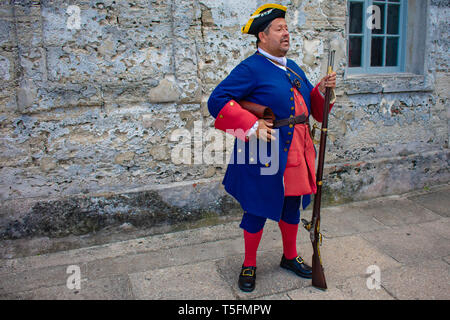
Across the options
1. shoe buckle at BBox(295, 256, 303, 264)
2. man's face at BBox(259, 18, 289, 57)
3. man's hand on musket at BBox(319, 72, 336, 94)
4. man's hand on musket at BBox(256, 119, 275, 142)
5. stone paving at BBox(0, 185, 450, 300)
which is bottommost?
stone paving at BBox(0, 185, 450, 300)

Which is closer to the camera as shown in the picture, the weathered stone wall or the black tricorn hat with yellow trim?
the black tricorn hat with yellow trim

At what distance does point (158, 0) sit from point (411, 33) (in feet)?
10.00

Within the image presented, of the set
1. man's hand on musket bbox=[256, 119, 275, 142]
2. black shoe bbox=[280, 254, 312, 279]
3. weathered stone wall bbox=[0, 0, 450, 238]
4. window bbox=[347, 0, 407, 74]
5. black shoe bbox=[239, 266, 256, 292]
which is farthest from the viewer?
window bbox=[347, 0, 407, 74]

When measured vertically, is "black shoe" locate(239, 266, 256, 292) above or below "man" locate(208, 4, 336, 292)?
below

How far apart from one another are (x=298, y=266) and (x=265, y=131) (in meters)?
1.10

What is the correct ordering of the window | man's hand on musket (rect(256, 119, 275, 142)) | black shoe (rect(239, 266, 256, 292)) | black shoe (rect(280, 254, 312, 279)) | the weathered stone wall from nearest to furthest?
man's hand on musket (rect(256, 119, 275, 142)) → black shoe (rect(239, 266, 256, 292)) → black shoe (rect(280, 254, 312, 279)) → the weathered stone wall → the window

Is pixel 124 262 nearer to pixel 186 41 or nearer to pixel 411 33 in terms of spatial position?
pixel 186 41

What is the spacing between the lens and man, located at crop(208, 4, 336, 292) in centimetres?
250

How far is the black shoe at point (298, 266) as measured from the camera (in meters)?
2.85

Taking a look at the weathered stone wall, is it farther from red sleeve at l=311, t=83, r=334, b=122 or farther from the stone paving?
red sleeve at l=311, t=83, r=334, b=122

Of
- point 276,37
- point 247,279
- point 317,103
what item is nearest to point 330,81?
point 317,103

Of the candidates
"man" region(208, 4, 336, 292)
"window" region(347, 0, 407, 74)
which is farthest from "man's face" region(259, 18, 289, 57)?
"window" region(347, 0, 407, 74)

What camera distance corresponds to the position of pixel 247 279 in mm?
2730

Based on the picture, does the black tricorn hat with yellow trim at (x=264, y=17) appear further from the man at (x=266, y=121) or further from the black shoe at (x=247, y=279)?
the black shoe at (x=247, y=279)
